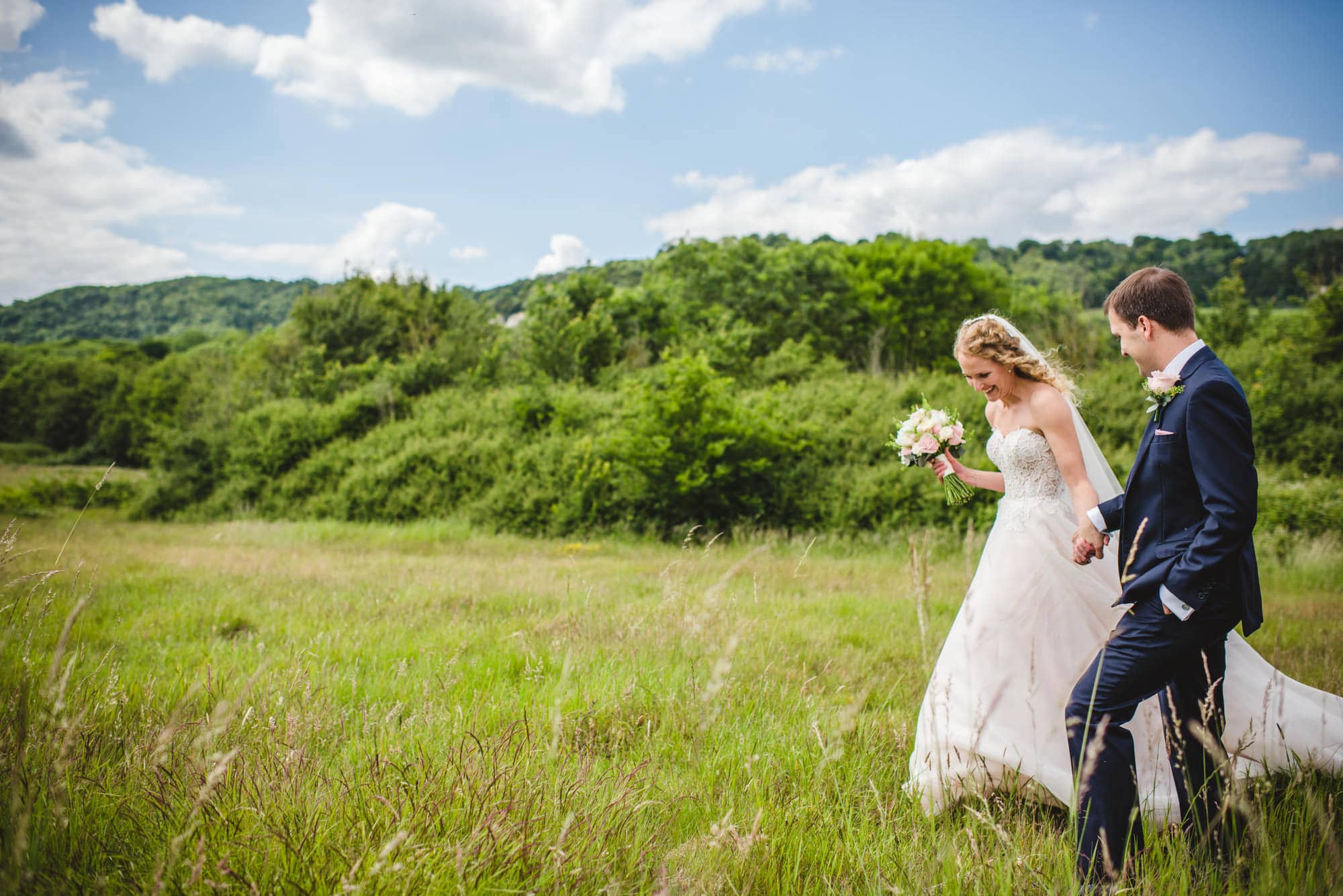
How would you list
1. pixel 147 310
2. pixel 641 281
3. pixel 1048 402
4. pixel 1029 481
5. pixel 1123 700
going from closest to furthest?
1. pixel 1123 700
2. pixel 1048 402
3. pixel 1029 481
4. pixel 641 281
5. pixel 147 310

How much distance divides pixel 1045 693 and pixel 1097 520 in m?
0.89

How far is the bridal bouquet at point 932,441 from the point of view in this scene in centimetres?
440

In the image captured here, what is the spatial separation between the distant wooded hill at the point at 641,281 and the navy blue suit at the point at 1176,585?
1176 mm

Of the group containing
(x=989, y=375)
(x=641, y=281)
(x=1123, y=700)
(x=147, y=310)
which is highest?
(x=147, y=310)

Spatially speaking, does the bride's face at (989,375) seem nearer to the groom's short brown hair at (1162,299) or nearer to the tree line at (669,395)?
the groom's short brown hair at (1162,299)

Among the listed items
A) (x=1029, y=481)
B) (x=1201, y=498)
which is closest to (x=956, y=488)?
(x=1029, y=481)

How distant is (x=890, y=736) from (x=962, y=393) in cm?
1552

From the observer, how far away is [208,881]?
1.62m

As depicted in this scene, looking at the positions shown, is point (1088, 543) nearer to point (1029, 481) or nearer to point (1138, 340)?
point (1029, 481)

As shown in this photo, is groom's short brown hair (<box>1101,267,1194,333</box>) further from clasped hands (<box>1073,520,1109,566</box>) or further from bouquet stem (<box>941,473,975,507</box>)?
bouquet stem (<box>941,473,975,507</box>)

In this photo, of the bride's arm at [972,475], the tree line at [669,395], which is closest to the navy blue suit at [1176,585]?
the bride's arm at [972,475]

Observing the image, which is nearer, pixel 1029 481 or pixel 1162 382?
pixel 1162 382

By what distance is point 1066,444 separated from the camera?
3.52 meters

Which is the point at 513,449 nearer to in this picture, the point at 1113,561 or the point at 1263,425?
the point at 1113,561
